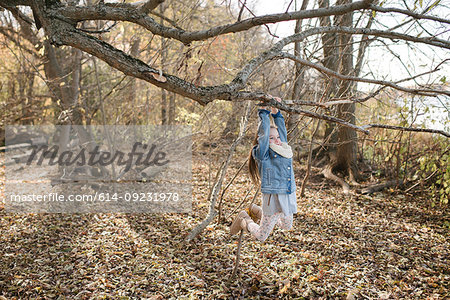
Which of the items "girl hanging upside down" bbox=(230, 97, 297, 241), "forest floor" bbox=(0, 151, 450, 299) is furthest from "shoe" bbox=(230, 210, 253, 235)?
"forest floor" bbox=(0, 151, 450, 299)

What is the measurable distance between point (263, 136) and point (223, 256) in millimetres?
1705

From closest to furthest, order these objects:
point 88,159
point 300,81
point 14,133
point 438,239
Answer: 1. point 438,239
2. point 300,81
3. point 88,159
4. point 14,133

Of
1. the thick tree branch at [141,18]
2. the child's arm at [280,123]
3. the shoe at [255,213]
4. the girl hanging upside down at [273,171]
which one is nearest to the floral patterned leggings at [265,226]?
the girl hanging upside down at [273,171]

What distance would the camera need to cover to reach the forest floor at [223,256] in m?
3.08

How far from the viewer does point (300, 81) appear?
500cm

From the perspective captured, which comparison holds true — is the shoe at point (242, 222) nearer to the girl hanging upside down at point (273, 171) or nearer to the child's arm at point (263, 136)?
the girl hanging upside down at point (273, 171)

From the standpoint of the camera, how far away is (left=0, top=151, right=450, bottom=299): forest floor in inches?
121

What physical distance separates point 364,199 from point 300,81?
232cm

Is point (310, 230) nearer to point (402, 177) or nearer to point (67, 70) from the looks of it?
point (402, 177)

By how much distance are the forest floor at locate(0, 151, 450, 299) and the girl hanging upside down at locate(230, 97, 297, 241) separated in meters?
0.76

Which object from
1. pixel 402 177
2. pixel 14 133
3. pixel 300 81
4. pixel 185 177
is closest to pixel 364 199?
pixel 402 177

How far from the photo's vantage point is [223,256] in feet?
12.2

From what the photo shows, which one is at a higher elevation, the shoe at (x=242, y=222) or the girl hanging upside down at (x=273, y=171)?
the girl hanging upside down at (x=273, y=171)

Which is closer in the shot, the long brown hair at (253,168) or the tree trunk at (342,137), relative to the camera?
the long brown hair at (253,168)
